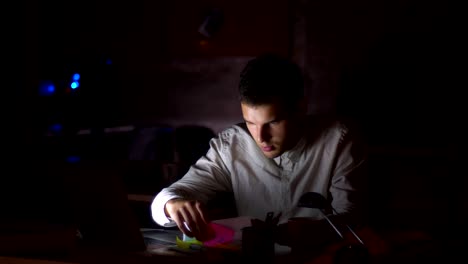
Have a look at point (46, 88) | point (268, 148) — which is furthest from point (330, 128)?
point (46, 88)

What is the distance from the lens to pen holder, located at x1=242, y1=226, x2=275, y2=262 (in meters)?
1.56

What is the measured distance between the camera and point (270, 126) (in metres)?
2.24

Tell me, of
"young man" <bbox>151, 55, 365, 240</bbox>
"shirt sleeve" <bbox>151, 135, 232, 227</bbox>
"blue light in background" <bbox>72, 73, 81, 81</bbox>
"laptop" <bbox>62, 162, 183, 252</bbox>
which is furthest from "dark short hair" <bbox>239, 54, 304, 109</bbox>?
"blue light in background" <bbox>72, 73, 81, 81</bbox>

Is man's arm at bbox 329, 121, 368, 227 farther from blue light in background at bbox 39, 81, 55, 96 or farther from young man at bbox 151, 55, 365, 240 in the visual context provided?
blue light in background at bbox 39, 81, 55, 96

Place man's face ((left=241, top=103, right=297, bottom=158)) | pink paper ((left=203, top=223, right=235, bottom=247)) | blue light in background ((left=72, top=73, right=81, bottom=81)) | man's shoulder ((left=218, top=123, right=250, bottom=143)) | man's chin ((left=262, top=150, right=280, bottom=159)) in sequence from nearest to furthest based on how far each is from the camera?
pink paper ((left=203, top=223, right=235, bottom=247)) → man's face ((left=241, top=103, right=297, bottom=158)) → man's chin ((left=262, top=150, right=280, bottom=159)) → man's shoulder ((left=218, top=123, right=250, bottom=143)) → blue light in background ((left=72, top=73, right=81, bottom=81))

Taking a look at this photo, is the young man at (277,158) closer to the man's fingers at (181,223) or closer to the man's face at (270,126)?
the man's face at (270,126)

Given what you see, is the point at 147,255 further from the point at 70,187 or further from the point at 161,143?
the point at 161,143

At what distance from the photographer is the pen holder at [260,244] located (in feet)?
5.10

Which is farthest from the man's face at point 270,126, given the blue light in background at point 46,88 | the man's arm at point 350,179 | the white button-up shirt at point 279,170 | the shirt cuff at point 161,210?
the blue light in background at point 46,88

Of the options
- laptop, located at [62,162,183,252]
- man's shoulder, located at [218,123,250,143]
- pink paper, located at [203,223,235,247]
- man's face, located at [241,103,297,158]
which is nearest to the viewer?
laptop, located at [62,162,183,252]

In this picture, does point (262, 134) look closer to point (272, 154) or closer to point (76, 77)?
point (272, 154)

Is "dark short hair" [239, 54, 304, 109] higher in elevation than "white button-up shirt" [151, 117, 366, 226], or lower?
higher

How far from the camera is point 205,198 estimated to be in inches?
95.6

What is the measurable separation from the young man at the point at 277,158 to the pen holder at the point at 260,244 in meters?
0.60
